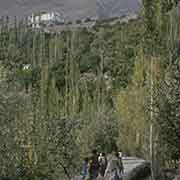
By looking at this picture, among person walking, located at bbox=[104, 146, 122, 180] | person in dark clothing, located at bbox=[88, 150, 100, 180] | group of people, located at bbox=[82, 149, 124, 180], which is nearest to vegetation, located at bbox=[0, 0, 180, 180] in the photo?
group of people, located at bbox=[82, 149, 124, 180]

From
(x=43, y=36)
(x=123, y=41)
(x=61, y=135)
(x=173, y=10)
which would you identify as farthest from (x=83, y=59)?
(x=173, y=10)

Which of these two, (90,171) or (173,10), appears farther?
(173,10)

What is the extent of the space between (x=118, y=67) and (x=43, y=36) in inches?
1700

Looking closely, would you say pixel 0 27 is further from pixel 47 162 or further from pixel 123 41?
pixel 47 162

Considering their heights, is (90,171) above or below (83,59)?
below

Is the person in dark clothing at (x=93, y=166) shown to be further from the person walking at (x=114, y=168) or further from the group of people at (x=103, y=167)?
the person walking at (x=114, y=168)

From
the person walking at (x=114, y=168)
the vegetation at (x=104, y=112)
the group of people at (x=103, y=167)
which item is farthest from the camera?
Result: the vegetation at (x=104, y=112)

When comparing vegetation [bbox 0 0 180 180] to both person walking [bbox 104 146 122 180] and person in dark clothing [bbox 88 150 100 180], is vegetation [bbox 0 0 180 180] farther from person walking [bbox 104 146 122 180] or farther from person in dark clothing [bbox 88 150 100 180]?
person walking [bbox 104 146 122 180]

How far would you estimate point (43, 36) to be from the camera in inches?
4552

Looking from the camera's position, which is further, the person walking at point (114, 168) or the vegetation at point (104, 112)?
the vegetation at point (104, 112)

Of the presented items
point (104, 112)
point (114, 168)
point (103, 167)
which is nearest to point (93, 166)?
point (103, 167)

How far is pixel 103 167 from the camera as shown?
1706cm

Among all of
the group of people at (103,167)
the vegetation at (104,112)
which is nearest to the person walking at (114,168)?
the group of people at (103,167)

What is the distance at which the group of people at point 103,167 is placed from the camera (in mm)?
15230
